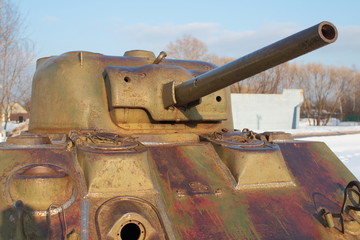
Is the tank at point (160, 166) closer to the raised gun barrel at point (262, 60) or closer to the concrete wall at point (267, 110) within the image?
the raised gun barrel at point (262, 60)

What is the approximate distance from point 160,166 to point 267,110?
3096 cm

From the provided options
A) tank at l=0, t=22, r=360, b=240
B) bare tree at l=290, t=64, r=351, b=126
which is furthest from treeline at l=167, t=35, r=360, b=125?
tank at l=0, t=22, r=360, b=240

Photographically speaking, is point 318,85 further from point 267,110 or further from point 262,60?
point 262,60

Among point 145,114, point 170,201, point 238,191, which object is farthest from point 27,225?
point 145,114

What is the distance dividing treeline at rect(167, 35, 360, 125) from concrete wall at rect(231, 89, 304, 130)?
40.2ft

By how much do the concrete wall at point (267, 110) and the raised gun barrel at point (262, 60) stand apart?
28289mm

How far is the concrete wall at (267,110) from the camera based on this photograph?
33.4m

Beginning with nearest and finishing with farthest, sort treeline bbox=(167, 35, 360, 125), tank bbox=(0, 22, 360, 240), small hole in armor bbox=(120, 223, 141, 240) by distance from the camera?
tank bbox=(0, 22, 360, 240) → small hole in armor bbox=(120, 223, 141, 240) → treeline bbox=(167, 35, 360, 125)

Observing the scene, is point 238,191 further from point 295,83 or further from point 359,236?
point 295,83

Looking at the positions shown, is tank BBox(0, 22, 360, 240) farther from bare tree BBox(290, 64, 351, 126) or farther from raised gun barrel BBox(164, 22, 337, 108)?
bare tree BBox(290, 64, 351, 126)

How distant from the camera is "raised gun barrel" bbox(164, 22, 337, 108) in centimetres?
340

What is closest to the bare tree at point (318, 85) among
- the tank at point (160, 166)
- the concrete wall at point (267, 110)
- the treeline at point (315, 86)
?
the treeline at point (315, 86)

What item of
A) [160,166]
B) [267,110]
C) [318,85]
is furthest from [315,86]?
[160,166]

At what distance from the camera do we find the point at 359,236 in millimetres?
4020
